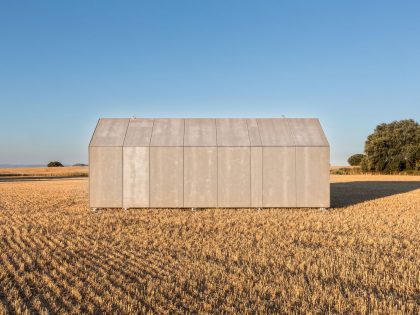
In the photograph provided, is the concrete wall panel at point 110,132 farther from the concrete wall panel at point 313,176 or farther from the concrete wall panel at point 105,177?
the concrete wall panel at point 313,176

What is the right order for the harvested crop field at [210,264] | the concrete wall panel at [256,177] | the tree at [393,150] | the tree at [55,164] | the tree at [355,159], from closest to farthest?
the harvested crop field at [210,264] → the concrete wall panel at [256,177] → the tree at [393,150] → the tree at [355,159] → the tree at [55,164]

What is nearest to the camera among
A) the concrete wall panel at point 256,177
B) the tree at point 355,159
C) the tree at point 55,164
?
the concrete wall panel at point 256,177

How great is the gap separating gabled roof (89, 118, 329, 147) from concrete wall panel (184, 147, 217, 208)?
1.32ft

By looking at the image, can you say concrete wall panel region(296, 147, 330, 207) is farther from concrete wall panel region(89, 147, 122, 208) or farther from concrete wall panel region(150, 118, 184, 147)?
concrete wall panel region(89, 147, 122, 208)

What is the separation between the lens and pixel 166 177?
17.9m

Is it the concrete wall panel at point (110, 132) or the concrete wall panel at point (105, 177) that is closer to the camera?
the concrete wall panel at point (105, 177)

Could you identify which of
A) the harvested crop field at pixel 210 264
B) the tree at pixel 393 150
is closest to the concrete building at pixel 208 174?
the harvested crop field at pixel 210 264

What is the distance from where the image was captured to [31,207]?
19359 mm

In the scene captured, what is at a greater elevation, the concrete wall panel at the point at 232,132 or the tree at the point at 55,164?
the concrete wall panel at the point at 232,132

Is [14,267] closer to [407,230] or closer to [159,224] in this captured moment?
[159,224]

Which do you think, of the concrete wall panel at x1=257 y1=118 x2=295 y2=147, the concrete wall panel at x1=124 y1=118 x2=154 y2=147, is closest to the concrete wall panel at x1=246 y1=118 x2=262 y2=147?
the concrete wall panel at x1=257 y1=118 x2=295 y2=147

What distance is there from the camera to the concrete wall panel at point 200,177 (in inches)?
703

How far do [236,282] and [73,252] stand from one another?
15.4 feet

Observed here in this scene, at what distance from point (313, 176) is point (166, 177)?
6.90m
